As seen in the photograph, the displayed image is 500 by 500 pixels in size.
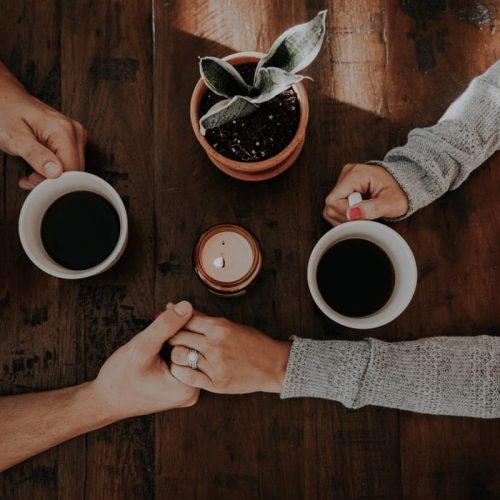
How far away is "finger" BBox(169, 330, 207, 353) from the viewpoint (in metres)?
0.83

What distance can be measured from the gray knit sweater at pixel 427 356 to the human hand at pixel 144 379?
0.20m

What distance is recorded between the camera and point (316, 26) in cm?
66

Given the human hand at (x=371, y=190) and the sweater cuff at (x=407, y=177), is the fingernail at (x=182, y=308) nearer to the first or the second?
the human hand at (x=371, y=190)

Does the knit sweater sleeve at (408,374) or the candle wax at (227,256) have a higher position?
the candle wax at (227,256)

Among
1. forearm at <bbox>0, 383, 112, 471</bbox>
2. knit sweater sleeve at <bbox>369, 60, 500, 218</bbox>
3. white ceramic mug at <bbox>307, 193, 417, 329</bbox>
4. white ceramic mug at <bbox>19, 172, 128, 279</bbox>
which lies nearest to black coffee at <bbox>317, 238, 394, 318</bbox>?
white ceramic mug at <bbox>307, 193, 417, 329</bbox>

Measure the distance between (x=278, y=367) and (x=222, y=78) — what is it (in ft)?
1.64

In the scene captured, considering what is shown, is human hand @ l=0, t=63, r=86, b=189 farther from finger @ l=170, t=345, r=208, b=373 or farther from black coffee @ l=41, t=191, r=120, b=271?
finger @ l=170, t=345, r=208, b=373

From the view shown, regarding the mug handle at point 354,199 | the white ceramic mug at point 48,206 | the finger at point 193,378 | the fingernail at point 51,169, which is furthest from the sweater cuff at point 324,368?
the fingernail at point 51,169

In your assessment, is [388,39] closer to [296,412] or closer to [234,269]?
[234,269]

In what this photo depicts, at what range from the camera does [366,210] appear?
80 centimetres

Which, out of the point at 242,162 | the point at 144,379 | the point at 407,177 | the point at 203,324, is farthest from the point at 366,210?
the point at 144,379

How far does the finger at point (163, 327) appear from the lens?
82cm

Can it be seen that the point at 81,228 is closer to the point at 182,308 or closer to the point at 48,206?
the point at 48,206

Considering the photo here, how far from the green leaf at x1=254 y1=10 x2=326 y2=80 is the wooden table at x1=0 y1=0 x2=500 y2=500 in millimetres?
241
